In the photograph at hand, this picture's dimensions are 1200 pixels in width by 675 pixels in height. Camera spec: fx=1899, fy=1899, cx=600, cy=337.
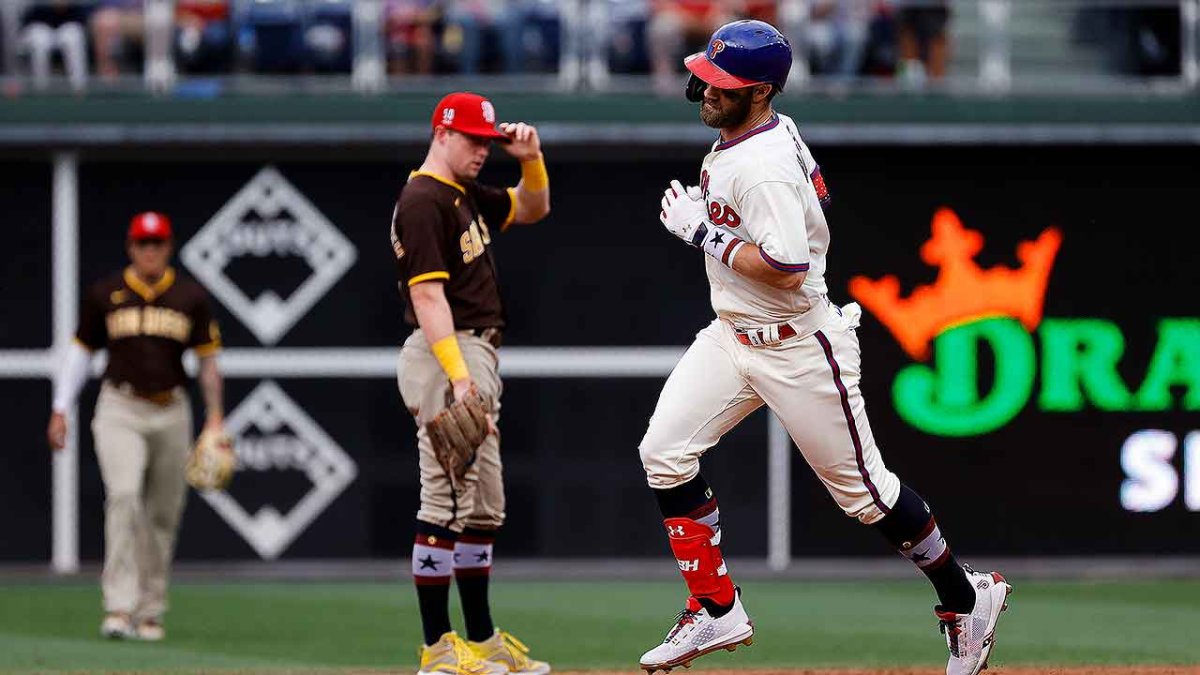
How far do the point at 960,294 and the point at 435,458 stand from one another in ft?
16.6

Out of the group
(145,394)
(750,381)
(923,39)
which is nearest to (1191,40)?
(923,39)

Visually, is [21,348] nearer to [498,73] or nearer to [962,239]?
[498,73]

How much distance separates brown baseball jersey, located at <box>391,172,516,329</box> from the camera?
6773 mm

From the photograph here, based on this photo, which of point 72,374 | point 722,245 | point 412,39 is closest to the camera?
point 722,245

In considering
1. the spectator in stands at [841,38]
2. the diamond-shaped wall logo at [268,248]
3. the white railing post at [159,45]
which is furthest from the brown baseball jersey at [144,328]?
the spectator in stands at [841,38]

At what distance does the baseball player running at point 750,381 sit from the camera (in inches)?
241

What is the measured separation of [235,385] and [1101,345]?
5.06 m

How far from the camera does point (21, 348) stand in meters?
11.1

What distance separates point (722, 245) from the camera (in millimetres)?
6043

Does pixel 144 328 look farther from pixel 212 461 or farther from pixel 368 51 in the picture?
pixel 368 51

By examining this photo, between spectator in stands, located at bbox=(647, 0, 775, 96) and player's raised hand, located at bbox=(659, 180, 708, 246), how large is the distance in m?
5.97

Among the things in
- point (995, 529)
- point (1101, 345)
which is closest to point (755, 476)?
point (995, 529)

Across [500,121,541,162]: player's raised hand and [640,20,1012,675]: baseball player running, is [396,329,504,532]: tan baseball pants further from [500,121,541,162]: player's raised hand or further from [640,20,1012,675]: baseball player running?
[640,20,1012,675]: baseball player running

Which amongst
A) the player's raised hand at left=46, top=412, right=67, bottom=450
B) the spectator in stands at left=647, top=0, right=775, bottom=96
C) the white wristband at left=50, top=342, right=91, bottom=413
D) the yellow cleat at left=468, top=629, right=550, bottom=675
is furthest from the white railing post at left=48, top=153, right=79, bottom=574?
the yellow cleat at left=468, top=629, right=550, bottom=675
